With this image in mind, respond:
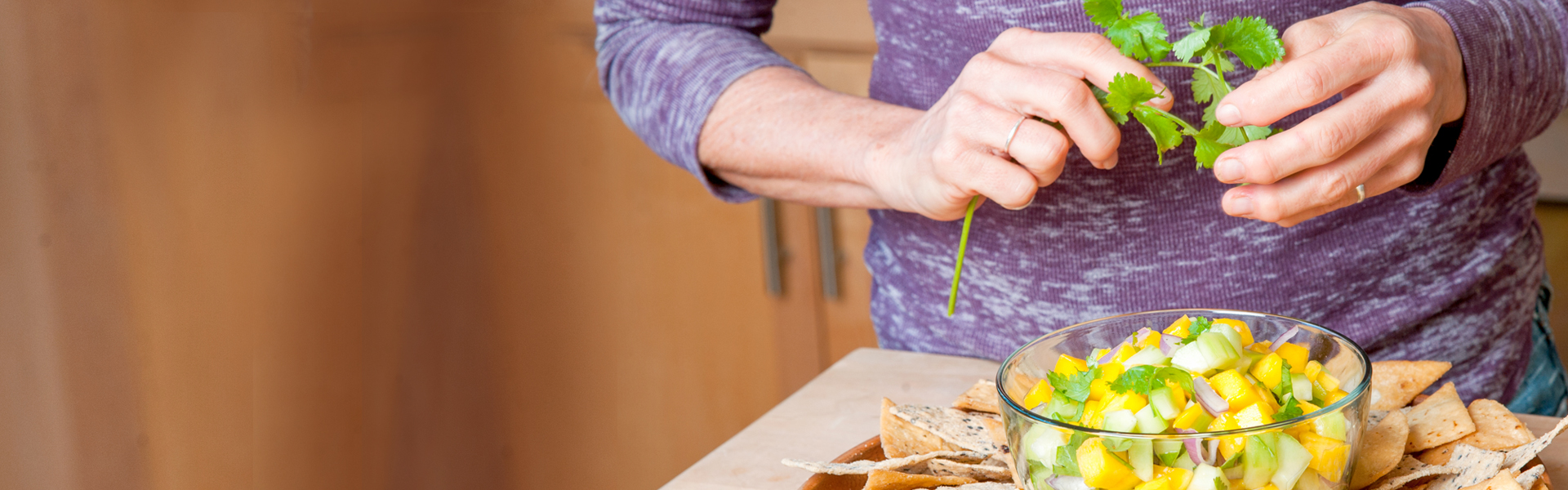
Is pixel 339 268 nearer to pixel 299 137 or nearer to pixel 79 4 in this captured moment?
pixel 299 137

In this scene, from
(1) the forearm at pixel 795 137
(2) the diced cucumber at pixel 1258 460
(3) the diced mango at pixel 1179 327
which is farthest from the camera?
(1) the forearm at pixel 795 137

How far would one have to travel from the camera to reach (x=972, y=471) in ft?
2.01

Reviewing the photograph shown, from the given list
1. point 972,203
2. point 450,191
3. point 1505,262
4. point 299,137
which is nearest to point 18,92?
point 299,137

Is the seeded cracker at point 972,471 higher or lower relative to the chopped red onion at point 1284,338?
lower

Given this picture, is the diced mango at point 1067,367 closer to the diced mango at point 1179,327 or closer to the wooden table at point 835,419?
the diced mango at point 1179,327

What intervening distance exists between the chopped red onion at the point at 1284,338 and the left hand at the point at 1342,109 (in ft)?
0.21

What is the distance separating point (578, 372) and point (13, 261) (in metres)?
1.19

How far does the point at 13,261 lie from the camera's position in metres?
1.27

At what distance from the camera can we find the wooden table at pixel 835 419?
669mm

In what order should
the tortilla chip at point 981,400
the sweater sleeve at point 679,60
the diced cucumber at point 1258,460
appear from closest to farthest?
→ the diced cucumber at point 1258,460, the tortilla chip at point 981,400, the sweater sleeve at point 679,60

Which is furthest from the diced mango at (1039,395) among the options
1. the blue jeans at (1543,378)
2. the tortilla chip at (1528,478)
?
the blue jeans at (1543,378)

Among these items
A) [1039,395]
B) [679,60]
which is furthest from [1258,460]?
[679,60]

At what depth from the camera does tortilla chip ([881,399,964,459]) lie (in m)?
0.65

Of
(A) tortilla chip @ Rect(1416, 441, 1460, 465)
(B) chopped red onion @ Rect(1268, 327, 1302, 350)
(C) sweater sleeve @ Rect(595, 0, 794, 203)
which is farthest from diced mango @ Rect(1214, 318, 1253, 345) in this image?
(C) sweater sleeve @ Rect(595, 0, 794, 203)
